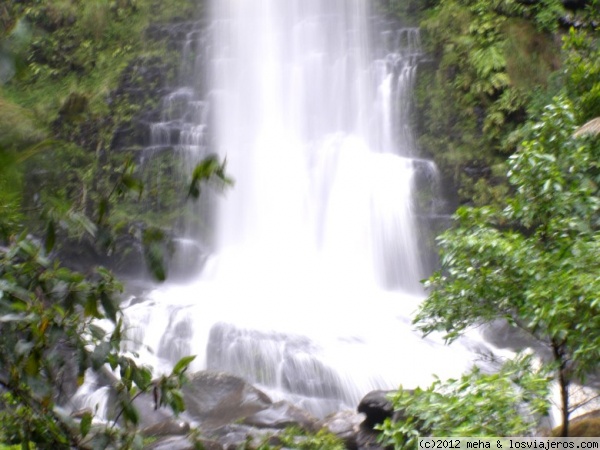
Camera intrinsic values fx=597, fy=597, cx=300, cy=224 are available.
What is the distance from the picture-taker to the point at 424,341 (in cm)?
912

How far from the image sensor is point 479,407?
274 cm

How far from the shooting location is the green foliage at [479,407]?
2.67 m

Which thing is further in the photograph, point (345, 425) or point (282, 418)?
Result: point (282, 418)

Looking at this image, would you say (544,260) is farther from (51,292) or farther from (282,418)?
(282,418)

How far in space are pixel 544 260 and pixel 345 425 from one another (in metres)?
3.87

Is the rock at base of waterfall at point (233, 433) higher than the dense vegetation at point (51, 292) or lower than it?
lower

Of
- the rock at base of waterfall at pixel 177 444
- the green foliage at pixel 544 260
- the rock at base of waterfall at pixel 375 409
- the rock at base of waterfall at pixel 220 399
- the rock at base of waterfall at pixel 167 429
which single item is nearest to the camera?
the green foliage at pixel 544 260

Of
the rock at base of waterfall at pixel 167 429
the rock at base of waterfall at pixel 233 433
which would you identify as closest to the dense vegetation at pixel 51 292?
the rock at base of waterfall at pixel 233 433

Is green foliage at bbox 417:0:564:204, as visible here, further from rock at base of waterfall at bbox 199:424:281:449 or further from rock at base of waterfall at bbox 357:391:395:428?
rock at base of waterfall at bbox 199:424:281:449

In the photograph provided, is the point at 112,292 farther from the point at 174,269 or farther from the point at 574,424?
the point at 174,269

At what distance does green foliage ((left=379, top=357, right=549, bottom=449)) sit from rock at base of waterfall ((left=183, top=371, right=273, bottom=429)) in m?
4.52

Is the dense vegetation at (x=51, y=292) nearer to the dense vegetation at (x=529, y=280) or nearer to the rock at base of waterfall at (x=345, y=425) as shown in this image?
the dense vegetation at (x=529, y=280)

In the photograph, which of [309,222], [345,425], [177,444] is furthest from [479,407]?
[309,222]

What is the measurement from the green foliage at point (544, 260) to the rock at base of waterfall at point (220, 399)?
4.09 metres
